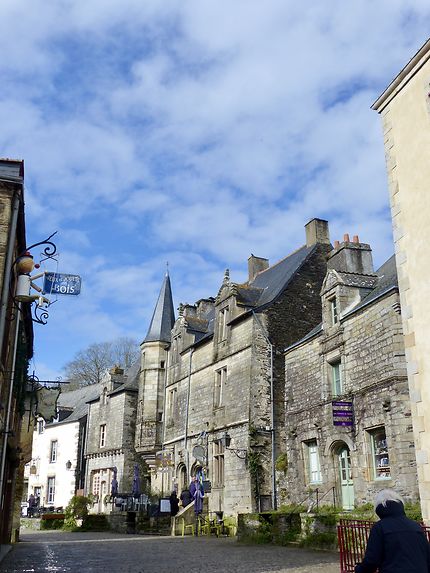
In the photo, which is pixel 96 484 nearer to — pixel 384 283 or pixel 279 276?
pixel 279 276

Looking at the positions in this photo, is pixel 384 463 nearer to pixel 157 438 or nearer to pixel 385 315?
pixel 385 315

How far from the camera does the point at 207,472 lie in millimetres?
22703

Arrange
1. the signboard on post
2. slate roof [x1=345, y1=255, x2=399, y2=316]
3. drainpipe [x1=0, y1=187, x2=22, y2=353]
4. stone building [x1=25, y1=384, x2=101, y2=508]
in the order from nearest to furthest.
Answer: drainpipe [x1=0, y1=187, x2=22, y2=353] → slate roof [x1=345, y1=255, x2=399, y2=316] → the signboard on post → stone building [x1=25, y1=384, x2=101, y2=508]

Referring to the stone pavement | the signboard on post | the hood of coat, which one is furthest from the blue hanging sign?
the signboard on post

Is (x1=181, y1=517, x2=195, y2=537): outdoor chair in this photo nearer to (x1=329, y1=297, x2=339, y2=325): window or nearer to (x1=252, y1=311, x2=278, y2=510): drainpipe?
(x1=252, y1=311, x2=278, y2=510): drainpipe

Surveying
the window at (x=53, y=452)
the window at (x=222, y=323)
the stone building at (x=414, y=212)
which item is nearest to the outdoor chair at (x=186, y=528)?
the window at (x=222, y=323)

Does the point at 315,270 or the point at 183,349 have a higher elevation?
the point at 315,270

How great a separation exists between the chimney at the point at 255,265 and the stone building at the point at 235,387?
3 centimetres

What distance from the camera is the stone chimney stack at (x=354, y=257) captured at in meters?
19.0

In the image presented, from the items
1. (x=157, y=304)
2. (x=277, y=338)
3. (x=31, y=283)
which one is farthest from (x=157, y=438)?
(x=31, y=283)

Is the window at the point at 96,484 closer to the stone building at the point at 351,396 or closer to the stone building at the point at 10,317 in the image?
the stone building at the point at 351,396

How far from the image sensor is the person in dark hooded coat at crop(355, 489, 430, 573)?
4.01 metres

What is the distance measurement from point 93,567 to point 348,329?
366 inches

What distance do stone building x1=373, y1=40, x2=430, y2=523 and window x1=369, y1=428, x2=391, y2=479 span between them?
18.8 feet
